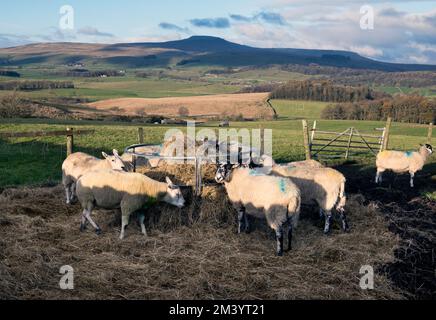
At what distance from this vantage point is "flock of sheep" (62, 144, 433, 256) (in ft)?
27.7

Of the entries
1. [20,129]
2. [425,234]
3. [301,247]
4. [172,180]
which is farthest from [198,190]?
[20,129]

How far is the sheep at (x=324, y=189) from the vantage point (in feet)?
32.4

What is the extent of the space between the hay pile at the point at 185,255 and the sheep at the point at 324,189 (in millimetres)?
519

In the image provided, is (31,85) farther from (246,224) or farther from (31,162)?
(246,224)

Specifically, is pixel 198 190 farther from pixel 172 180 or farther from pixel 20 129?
pixel 20 129

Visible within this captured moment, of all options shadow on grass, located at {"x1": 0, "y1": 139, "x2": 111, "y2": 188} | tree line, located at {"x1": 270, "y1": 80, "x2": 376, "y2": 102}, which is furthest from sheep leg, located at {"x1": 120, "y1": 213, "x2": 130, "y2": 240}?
tree line, located at {"x1": 270, "y1": 80, "x2": 376, "y2": 102}

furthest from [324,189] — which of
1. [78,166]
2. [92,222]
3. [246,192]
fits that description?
[78,166]

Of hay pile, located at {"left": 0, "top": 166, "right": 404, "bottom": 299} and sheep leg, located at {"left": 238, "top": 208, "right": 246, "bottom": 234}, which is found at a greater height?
sheep leg, located at {"left": 238, "top": 208, "right": 246, "bottom": 234}

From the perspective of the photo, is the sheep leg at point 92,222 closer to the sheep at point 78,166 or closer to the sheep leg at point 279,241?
the sheep at point 78,166

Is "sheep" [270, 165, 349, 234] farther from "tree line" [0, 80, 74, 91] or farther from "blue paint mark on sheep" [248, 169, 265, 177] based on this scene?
"tree line" [0, 80, 74, 91]

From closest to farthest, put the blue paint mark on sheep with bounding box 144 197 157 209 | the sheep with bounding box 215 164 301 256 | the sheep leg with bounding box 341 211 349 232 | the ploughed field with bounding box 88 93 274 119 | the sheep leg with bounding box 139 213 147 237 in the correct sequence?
the sheep with bounding box 215 164 301 256, the sheep leg with bounding box 139 213 147 237, the blue paint mark on sheep with bounding box 144 197 157 209, the sheep leg with bounding box 341 211 349 232, the ploughed field with bounding box 88 93 274 119

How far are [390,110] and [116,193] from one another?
189 feet

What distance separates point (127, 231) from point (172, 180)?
1.72 meters

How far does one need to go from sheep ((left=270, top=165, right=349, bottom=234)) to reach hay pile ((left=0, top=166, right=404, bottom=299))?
20.4 inches
